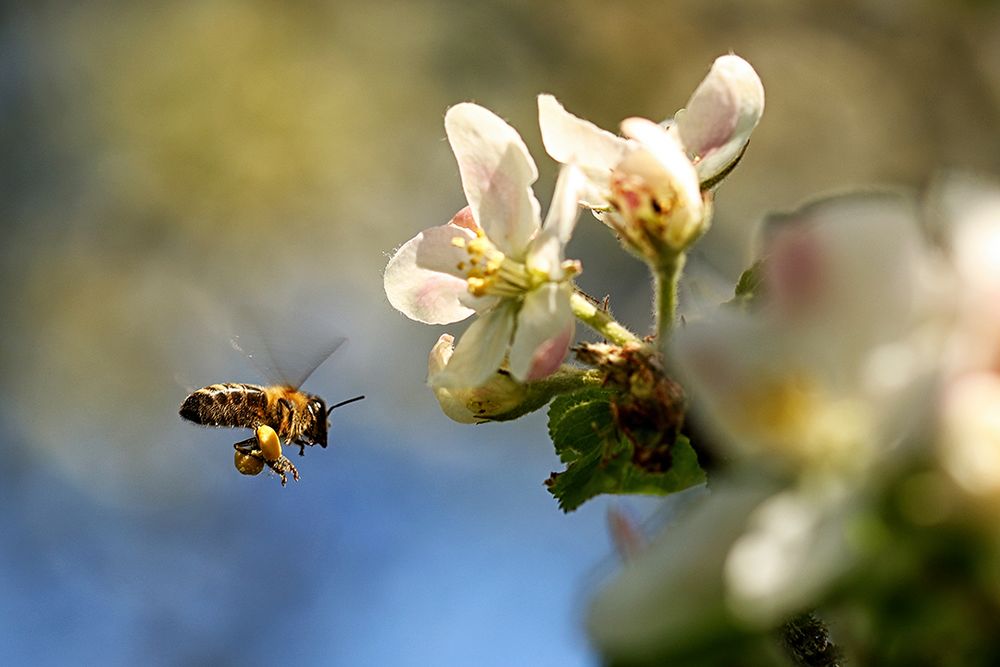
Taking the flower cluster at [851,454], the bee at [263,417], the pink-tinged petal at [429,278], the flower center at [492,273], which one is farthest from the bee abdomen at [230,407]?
the flower cluster at [851,454]

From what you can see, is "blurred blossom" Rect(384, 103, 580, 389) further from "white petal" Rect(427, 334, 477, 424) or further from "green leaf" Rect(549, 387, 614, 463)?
"green leaf" Rect(549, 387, 614, 463)

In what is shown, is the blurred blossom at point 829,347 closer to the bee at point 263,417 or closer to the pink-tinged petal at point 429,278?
the pink-tinged petal at point 429,278

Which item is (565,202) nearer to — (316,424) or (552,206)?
(552,206)

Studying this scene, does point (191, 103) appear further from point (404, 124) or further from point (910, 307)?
point (910, 307)

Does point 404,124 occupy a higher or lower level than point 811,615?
higher

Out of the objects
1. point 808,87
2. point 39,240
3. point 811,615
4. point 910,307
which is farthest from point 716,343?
point 39,240

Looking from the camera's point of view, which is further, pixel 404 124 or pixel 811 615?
pixel 404 124

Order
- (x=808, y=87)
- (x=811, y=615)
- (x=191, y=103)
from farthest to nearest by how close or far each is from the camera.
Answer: (x=191, y=103) → (x=808, y=87) → (x=811, y=615)
